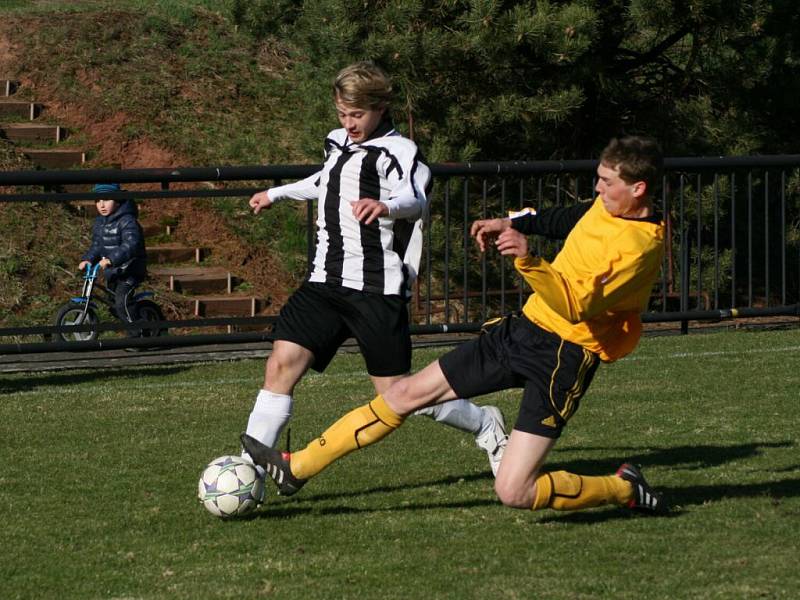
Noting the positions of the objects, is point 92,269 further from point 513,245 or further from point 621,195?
point 513,245

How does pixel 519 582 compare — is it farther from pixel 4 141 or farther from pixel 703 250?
pixel 4 141

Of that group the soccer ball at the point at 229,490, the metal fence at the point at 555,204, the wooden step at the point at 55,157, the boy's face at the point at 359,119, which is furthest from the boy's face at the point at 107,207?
the soccer ball at the point at 229,490

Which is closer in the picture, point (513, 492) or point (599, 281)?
point (599, 281)

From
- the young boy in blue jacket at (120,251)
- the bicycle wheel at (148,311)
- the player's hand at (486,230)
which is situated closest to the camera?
the player's hand at (486,230)

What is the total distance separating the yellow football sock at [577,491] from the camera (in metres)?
5.92

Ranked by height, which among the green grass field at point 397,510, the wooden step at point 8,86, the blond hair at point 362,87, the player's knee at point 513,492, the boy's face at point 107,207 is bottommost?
the green grass field at point 397,510

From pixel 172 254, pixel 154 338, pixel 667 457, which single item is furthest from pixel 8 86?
pixel 667 457

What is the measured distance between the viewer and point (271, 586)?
522cm

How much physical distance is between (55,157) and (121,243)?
5.25 meters

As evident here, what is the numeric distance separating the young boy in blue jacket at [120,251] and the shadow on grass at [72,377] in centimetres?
196

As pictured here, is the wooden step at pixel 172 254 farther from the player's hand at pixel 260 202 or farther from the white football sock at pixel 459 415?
the white football sock at pixel 459 415

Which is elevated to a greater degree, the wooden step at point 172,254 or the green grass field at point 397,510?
the wooden step at point 172,254

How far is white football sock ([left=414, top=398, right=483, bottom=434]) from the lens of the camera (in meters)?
6.84

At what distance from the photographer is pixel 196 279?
1588 centimetres
